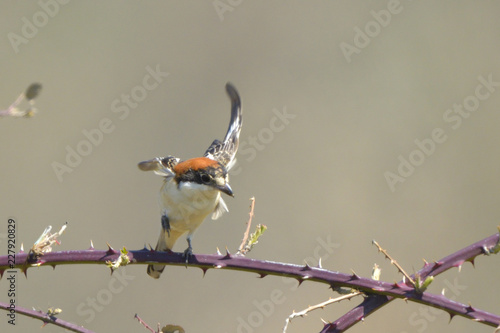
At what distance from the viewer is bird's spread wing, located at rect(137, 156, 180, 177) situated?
141 inches

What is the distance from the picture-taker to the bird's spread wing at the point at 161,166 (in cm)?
358

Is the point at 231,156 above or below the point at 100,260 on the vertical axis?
above

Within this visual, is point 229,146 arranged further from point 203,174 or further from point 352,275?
point 352,275

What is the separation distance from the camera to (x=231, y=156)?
14.2 ft

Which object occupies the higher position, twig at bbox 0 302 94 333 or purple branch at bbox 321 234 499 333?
twig at bbox 0 302 94 333

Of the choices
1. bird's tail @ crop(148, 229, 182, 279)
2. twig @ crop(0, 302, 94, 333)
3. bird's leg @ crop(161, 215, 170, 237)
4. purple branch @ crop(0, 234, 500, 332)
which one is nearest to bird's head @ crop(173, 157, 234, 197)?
bird's leg @ crop(161, 215, 170, 237)

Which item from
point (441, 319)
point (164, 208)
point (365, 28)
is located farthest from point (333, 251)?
point (164, 208)

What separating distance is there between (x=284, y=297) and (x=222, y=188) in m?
4.11

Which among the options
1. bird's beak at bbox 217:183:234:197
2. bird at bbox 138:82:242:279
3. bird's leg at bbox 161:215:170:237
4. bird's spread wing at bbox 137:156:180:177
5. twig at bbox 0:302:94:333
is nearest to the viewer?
twig at bbox 0:302:94:333

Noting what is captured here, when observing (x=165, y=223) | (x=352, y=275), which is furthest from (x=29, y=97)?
(x=165, y=223)

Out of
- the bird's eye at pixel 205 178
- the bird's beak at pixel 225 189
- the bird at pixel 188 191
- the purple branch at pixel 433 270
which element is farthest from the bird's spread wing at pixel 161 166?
the purple branch at pixel 433 270

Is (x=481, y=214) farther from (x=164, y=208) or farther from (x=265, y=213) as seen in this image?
(x=164, y=208)

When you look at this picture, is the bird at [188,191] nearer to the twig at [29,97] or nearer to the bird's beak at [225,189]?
the bird's beak at [225,189]

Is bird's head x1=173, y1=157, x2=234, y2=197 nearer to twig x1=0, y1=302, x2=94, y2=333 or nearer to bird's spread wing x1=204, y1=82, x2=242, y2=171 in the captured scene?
bird's spread wing x1=204, y1=82, x2=242, y2=171
